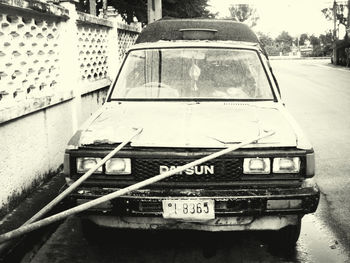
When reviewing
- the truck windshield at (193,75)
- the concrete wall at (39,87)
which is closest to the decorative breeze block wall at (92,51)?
the concrete wall at (39,87)

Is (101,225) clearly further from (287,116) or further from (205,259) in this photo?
(287,116)

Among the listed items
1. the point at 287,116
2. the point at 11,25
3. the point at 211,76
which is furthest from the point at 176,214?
the point at 11,25

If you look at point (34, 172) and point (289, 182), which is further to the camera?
point (34, 172)

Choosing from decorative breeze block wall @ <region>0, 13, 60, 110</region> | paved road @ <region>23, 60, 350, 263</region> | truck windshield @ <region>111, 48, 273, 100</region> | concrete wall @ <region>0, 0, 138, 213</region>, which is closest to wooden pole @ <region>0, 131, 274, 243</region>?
paved road @ <region>23, 60, 350, 263</region>

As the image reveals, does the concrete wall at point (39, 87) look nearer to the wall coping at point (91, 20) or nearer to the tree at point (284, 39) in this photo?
the wall coping at point (91, 20)

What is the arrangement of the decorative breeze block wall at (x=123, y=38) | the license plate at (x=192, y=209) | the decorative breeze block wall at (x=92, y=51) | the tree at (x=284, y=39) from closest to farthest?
the license plate at (x=192, y=209) < the decorative breeze block wall at (x=92, y=51) < the decorative breeze block wall at (x=123, y=38) < the tree at (x=284, y=39)

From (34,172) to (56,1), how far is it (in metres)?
2.58

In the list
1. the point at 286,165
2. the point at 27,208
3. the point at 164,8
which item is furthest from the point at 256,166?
the point at 164,8

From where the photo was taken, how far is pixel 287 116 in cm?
392

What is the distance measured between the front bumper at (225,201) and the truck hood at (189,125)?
1.09 ft

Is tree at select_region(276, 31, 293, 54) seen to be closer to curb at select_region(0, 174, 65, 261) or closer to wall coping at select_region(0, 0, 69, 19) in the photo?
wall coping at select_region(0, 0, 69, 19)

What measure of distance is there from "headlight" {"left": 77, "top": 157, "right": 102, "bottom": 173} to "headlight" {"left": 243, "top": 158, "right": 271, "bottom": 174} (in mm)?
1062

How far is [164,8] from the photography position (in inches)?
733

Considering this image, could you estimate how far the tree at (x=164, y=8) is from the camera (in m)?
17.5
